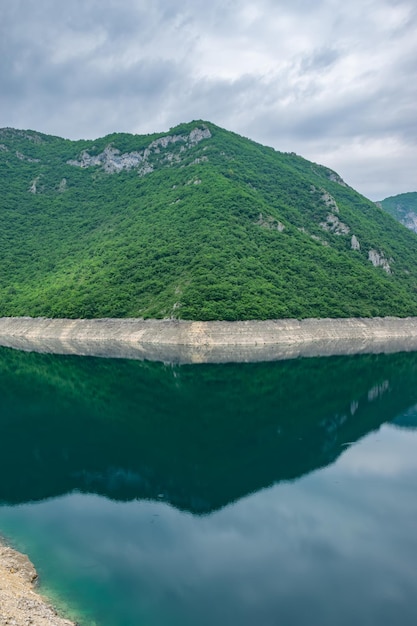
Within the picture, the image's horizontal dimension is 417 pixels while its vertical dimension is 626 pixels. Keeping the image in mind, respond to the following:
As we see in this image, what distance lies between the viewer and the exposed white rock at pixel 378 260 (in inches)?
5710

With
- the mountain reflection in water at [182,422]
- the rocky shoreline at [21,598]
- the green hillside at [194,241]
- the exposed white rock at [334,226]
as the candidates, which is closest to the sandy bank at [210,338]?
the green hillside at [194,241]

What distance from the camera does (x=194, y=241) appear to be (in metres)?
118

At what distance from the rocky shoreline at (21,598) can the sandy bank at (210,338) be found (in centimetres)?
5614

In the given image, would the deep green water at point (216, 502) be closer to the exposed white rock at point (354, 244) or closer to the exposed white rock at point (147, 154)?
the exposed white rock at point (354, 244)

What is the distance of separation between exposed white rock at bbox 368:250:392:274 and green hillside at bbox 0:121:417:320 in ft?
2.15

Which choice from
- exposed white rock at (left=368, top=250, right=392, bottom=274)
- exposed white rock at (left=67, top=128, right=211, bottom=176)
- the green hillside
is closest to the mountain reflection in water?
the green hillside

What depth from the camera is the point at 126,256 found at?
12094cm

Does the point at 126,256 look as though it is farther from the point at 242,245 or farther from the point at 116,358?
the point at 116,358

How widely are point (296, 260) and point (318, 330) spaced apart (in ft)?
93.5

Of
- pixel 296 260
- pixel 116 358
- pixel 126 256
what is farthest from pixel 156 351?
pixel 296 260

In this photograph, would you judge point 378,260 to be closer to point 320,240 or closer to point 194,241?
point 320,240

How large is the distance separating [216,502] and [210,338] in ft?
190

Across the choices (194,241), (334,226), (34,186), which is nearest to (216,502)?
(194,241)

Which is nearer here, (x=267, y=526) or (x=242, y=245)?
(x=267, y=526)
